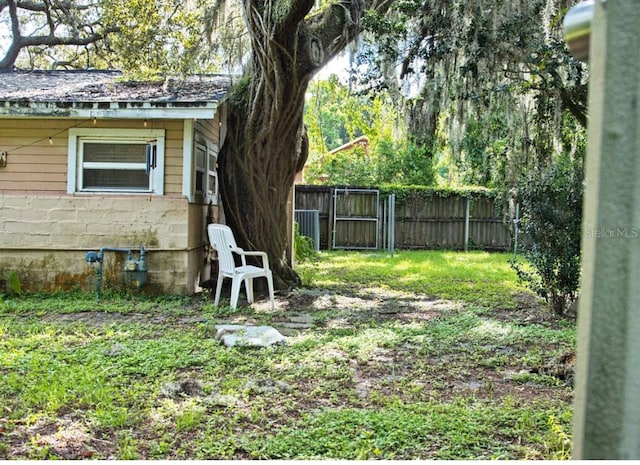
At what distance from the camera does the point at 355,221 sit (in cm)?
1538

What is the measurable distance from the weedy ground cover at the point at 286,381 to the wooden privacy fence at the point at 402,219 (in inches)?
308

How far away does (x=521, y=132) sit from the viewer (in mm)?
9180

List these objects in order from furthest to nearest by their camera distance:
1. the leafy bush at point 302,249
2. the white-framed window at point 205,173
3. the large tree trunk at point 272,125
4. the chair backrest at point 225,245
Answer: the leafy bush at point 302,249 < the white-framed window at point 205,173 < the large tree trunk at point 272,125 < the chair backrest at point 225,245

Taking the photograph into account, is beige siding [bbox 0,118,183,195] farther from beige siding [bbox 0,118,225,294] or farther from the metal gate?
the metal gate

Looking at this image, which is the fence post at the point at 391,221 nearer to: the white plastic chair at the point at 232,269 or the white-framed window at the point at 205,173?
the white-framed window at the point at 205,173

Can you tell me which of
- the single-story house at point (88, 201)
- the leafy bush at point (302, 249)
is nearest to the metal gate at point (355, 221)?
the leafy bush at point (302, 249)

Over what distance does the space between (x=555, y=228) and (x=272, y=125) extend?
12.9 ft

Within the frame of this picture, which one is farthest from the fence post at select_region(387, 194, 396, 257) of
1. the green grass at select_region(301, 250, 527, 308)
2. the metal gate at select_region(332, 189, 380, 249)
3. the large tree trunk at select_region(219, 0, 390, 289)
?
the large tree trunk at select_region(219, 0, 390, 289)

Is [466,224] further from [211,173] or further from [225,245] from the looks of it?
[225,245]

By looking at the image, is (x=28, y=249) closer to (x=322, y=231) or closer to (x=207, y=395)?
(x=207, y=395)

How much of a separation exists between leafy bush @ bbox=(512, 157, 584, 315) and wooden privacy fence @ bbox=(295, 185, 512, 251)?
8.61 meters

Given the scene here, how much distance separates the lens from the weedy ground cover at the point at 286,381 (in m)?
3.01

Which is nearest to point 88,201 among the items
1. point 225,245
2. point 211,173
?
point 225,245

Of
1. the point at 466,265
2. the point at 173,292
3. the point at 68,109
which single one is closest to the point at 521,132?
the point at 466,265
